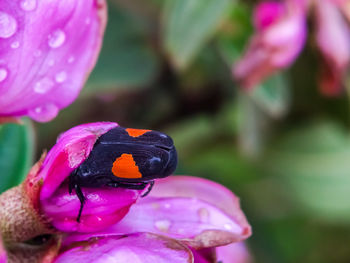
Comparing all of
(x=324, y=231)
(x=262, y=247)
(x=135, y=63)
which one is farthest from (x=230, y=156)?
(x=135, y=63)

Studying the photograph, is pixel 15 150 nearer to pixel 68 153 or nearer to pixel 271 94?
pixel 68 153

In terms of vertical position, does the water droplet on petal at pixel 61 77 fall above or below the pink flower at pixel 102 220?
above

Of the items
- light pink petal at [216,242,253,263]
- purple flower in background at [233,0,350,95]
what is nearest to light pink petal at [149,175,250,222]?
light pink petal at [216,242,253,263]

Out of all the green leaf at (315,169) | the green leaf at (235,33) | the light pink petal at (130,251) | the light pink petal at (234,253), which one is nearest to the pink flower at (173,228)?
the light pink petal at (130,251)

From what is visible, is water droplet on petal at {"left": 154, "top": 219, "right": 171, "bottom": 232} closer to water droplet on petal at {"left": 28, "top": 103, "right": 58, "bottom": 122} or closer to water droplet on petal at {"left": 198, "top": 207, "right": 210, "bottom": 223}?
water droplet on petal at {"left": 198, "top": 207, "right": 210, "bottom": 223}

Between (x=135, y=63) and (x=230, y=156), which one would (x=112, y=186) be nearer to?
(x=135, y=63)

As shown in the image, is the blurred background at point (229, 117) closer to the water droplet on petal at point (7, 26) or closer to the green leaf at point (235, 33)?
the green leaf at point (235, 33)

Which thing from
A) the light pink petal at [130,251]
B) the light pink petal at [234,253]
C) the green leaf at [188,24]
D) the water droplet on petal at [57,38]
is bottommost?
the light pink petal at [234,253]

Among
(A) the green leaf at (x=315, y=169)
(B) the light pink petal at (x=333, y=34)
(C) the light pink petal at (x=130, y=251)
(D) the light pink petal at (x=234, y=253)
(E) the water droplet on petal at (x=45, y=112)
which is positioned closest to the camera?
(C) the light pink petal at (x=130, y=251)
